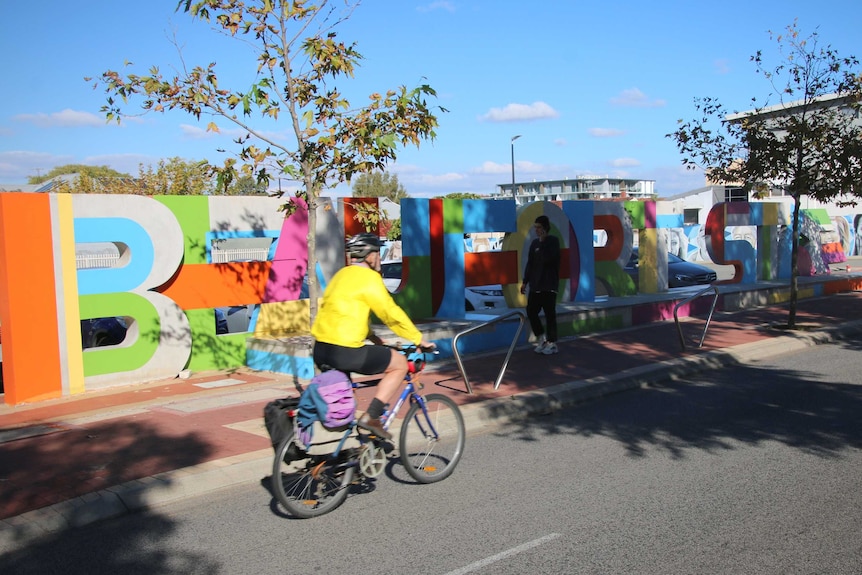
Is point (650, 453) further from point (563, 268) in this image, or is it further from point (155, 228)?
→ point (563, 268)

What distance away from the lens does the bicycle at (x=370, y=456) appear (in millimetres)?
5551

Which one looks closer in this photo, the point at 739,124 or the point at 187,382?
the point at 187,382

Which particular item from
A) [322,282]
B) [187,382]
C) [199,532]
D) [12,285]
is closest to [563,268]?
[322,282]

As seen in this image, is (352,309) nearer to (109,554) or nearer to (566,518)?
(566,518)

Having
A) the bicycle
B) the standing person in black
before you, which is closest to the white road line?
the bicycle

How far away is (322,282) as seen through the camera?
12.6 meters

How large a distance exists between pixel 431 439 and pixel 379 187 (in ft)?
240

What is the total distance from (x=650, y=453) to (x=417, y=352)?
8.34 ft

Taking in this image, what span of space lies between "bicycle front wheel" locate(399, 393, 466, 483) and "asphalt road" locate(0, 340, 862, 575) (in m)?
0.16

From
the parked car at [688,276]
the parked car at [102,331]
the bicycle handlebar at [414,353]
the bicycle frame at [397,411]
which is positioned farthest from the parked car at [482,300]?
the bicycle handlebar at [414,353]

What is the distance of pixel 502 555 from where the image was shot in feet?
15.6

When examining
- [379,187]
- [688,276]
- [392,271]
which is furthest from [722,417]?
[379,187]

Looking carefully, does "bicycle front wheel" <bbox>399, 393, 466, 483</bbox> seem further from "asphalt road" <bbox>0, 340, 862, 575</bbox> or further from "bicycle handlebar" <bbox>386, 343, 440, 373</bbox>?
"bicycle handlebar" <bbox>386, 343, 440, 373</bbox>

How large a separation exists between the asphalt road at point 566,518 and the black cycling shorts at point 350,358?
111cm
